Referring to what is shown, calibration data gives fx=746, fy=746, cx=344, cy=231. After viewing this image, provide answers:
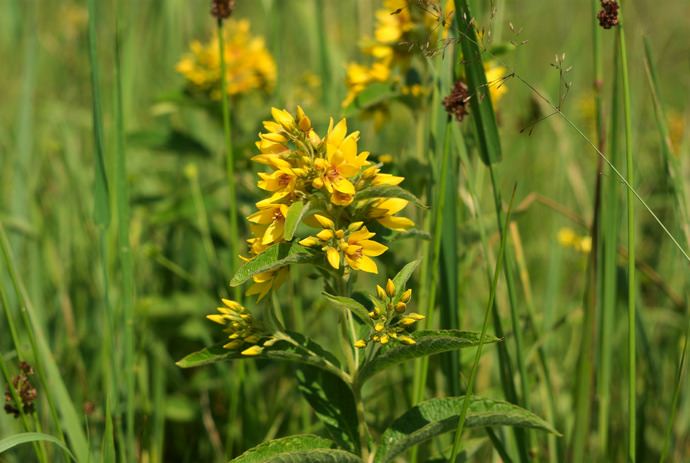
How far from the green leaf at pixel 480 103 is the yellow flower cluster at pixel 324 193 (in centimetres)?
25

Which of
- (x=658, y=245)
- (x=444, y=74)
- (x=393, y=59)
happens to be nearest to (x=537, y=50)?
(x=658, y=245)

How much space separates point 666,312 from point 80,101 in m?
2.78

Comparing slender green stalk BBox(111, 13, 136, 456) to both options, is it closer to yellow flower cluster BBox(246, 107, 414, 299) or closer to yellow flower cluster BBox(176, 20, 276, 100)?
yellow flower cluster BBox(246, 107, 414, 299)

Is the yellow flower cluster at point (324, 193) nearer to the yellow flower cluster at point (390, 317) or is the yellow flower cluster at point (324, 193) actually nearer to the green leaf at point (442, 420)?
the yellow flower cluster at point (390, 317)

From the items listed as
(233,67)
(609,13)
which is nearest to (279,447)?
(609,13)

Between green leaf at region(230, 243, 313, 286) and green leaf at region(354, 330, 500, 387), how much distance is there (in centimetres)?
19

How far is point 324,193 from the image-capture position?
1.15 m

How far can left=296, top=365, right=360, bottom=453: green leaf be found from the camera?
1236 mm

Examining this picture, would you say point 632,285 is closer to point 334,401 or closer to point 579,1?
point 334,401

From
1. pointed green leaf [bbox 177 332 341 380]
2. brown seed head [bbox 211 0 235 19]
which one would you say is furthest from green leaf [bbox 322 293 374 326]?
brown seed head [bbox 211 0 235 19]

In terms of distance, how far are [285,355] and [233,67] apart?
177cm

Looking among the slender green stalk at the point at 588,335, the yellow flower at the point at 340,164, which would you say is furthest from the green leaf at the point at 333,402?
the slender green stalk at the point at 588,335

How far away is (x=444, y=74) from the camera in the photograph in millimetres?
1556

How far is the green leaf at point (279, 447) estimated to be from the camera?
1054 mm
